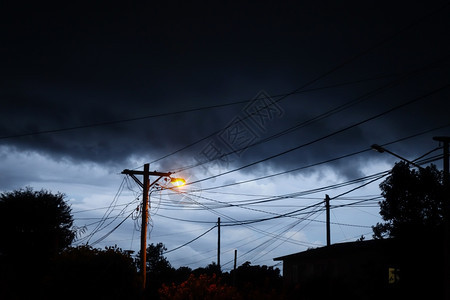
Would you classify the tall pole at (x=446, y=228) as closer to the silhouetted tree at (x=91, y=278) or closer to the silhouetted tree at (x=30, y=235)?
the silhouetted tree at (x=91, y=278)

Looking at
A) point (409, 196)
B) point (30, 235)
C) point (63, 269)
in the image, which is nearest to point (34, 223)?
point (30, 235)

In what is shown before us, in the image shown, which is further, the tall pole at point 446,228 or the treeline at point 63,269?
the treeline at point 63,269

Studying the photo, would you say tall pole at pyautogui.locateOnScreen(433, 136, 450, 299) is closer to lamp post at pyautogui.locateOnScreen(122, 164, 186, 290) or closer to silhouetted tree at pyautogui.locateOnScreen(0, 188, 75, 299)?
lamp post at pyautogui.locateOnScreen(122, 164, 186, 290)

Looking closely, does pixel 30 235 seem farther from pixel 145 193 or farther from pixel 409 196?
pixel 409 196

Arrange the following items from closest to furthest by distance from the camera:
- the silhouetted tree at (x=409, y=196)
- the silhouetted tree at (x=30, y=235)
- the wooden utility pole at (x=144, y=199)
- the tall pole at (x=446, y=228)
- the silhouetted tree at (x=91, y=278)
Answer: the tall pole at (x=446, y=228), the silhouetted tree at (x=91, y=278), the wooden utility pole at (x=144, y=199), the silhouetted tree at (x=30, y=235), the silhouetted tree at (x=409, y=196)

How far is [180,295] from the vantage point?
21.8m

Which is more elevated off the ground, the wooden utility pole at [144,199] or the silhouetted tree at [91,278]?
the wooden utility pole at [144,199]

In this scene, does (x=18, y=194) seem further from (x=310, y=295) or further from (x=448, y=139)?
(x=448, y=139)

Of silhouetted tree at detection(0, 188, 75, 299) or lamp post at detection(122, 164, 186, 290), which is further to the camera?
silhouetted tree at detection(0, 188, 75, 299)

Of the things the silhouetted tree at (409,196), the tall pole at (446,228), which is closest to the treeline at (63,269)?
the tall pole at (446,228)

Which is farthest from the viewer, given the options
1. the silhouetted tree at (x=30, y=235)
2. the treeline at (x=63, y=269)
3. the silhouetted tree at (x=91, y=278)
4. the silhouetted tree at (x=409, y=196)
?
the silhouetted tree at (x=409, y=196)

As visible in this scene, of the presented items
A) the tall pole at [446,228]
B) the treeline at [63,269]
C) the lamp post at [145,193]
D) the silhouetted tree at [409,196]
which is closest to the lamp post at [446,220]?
the tall pole at [446,228]

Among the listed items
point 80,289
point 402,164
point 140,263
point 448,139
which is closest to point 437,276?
point 448,139

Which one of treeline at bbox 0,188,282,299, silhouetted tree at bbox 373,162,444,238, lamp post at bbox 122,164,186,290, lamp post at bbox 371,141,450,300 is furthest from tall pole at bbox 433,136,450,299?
silhouetted tree at bbox 373,162,444,238
